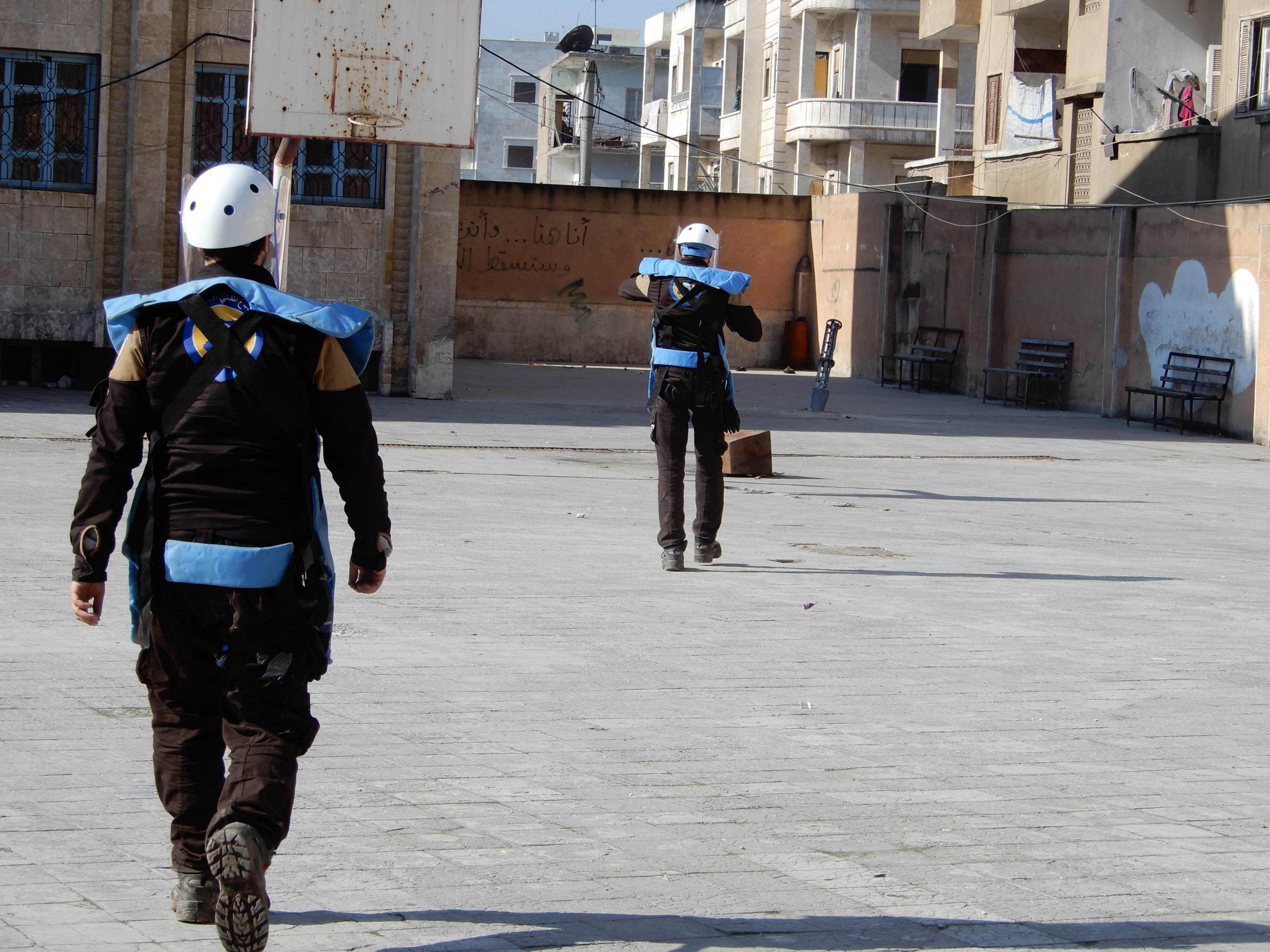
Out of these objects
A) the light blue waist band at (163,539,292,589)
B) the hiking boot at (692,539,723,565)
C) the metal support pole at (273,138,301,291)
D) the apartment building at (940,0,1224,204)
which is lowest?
the hiking boot at (692,539,723,565)

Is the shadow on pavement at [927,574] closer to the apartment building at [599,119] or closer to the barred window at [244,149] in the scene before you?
the barred window at [244,149]

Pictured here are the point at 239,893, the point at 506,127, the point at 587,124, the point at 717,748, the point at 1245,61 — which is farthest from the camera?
the point at 506,127

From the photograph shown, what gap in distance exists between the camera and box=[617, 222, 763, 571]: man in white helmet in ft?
30.6

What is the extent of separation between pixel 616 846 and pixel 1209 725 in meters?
2.80

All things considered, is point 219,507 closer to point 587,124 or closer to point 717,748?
point 717,748

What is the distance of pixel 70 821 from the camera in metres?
4.51

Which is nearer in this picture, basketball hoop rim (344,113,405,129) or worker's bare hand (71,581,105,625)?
worker's bare hand (71,581,105,625)

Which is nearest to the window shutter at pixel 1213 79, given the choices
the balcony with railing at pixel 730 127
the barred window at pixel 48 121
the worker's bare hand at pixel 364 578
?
the barred window at pixel 48 121

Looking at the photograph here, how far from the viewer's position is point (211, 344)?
373 cm

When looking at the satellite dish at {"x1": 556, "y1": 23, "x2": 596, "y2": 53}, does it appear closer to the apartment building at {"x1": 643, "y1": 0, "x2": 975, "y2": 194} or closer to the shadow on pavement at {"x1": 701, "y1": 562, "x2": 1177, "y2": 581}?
the apartment building at {"x1": 643, "y1": 0, "x2": 975, "y2": 194}

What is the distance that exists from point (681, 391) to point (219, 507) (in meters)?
5.75

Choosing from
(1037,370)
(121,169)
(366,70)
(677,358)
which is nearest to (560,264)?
(1037,370)

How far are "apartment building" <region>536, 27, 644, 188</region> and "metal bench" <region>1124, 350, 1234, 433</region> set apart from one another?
47.7 meters

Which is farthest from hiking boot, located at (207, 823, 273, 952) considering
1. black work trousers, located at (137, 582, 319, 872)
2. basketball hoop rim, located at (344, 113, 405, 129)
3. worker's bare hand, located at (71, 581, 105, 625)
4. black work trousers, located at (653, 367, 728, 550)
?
basketball hoop rim, located at (344, 113, 405, 129)
